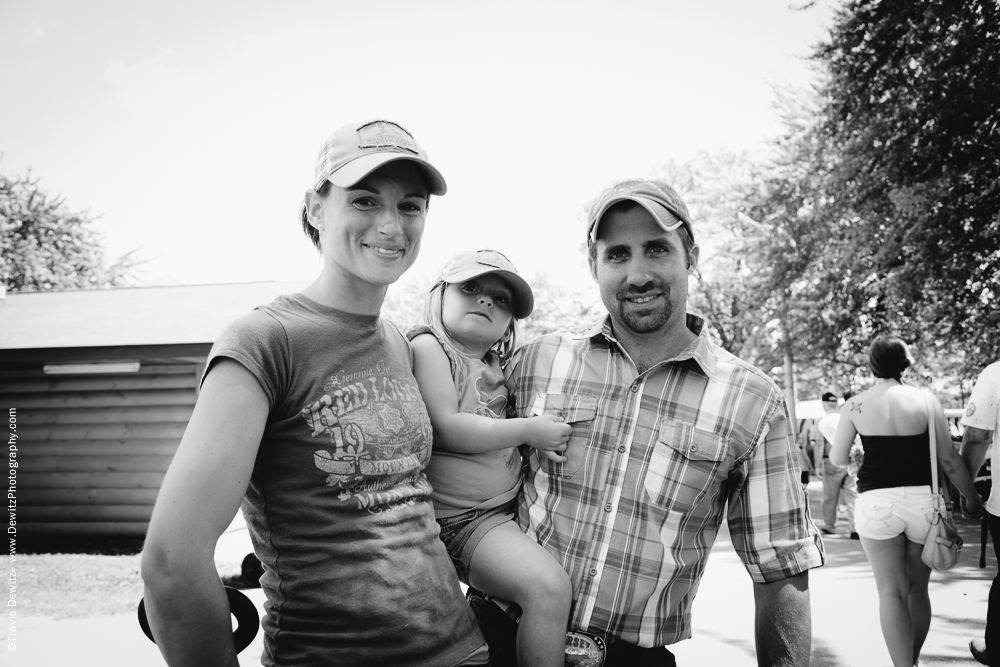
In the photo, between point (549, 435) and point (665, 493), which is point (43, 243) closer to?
point (549, 435)

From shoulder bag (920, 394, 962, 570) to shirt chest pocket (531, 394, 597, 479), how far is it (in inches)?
132

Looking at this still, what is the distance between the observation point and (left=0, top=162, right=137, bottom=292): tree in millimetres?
31500

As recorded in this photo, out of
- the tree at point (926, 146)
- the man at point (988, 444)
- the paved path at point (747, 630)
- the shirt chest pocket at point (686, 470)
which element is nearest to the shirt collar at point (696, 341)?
the shirt chest pocket at point (686, 470)

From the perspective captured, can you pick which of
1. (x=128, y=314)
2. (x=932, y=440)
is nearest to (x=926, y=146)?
(x=932, y=440)

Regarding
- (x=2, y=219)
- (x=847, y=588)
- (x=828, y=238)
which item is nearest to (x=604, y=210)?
(x=847, y=588)

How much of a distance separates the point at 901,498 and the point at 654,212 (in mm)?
3563

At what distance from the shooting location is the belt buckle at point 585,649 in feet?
6.46

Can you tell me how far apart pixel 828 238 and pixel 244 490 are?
16.7 meters

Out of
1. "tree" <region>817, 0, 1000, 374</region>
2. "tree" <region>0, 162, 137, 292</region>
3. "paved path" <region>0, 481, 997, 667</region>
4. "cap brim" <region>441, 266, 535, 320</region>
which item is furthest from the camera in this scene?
"tree" <region>0, 162, 137, 292</region>

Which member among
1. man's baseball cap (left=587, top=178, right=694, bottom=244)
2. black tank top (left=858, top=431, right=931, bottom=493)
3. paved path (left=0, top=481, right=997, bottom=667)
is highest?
man's baseball cap (left=587, top=178, right=694, bottom=244)

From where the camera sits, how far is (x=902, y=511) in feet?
14.5

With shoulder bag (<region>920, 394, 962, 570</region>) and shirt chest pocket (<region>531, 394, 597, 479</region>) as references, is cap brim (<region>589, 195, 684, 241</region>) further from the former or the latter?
shoulder bag (<region>920, 394, 962, 570</region>)

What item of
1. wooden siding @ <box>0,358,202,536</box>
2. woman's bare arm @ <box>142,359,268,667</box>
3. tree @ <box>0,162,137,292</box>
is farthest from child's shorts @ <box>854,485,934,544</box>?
tree @ <box>0,162,137,292</box>

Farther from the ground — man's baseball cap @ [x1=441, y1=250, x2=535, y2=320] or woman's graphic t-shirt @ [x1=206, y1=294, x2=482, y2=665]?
man's baseball cap @ [x1=441, y1=250, x2=535, y2=320]
